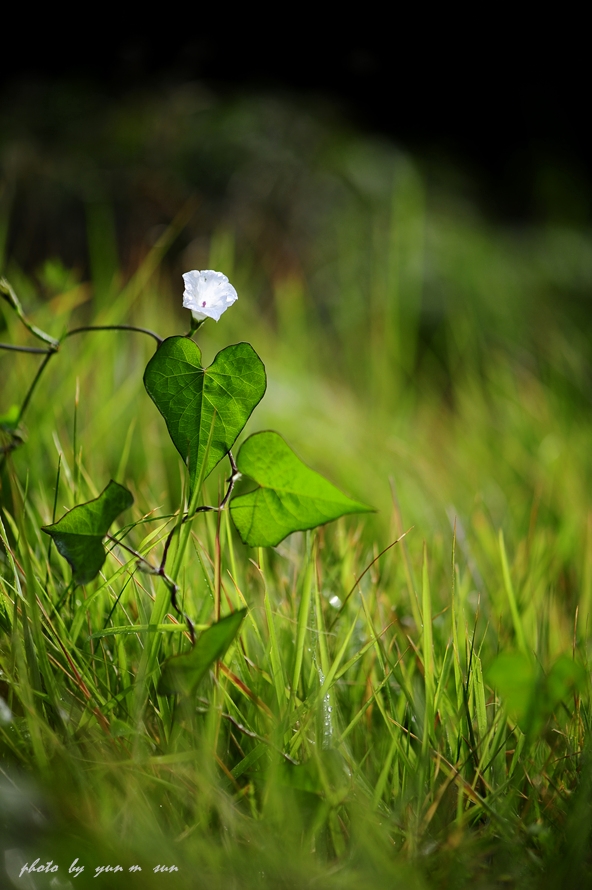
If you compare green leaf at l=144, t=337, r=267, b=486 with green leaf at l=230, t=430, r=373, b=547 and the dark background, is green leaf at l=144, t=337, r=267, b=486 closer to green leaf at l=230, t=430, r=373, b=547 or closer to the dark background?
green leaf at l=230, t=430, r=373, b=547

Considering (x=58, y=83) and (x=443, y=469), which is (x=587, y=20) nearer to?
(x=58, y=83)

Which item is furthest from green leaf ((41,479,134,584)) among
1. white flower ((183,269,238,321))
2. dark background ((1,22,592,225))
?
dark background ((1,22,592,225))

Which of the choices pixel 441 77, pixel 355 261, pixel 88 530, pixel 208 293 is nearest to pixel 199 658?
pixel 88 530

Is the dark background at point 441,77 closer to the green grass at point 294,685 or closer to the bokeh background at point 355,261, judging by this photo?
the bokeh background at point 355,261

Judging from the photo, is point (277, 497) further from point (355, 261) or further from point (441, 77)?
point (441, 77)

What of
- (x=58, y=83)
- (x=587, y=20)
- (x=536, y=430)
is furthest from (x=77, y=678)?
(x=587, y=20)

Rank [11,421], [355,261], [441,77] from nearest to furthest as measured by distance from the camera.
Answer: [11,421]
[355,261]
[441,77]
